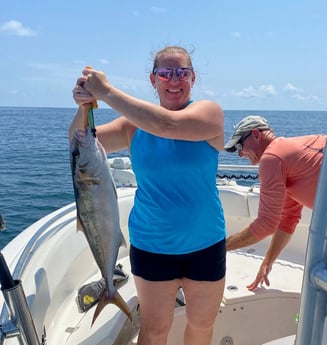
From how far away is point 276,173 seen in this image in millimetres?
2525

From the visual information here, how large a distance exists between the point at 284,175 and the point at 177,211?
923 millimetres

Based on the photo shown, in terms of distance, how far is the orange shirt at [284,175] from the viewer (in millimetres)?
2520

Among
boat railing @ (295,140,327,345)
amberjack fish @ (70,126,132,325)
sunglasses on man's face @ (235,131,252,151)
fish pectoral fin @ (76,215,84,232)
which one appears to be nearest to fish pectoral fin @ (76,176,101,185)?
amberjack fish @ (70,126,132,325)

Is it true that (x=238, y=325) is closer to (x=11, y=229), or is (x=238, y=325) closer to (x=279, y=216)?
(x=279, y=216)

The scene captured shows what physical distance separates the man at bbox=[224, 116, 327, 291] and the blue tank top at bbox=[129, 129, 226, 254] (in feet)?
2.15

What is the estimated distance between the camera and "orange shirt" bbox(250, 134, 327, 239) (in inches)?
99.2

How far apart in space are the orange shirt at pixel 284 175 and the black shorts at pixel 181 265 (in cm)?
67

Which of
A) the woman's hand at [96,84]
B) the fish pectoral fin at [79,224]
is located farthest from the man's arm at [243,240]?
the woman's hand at [96,84]

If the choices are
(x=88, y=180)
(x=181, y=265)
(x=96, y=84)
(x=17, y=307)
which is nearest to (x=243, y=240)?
(x=181, y=265)

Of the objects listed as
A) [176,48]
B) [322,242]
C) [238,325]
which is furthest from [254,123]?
[322,242]

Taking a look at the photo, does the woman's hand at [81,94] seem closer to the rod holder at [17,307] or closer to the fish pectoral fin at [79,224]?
the fish pectoral fin at [79,224]

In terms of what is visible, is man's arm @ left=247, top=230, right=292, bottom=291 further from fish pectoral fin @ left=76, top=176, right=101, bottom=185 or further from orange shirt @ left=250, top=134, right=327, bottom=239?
fish pectoral fin @ left=76, top=176, right=101, bottom=185

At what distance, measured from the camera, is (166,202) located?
1.93 metres

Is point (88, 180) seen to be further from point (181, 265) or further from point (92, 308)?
point (92, 308)
